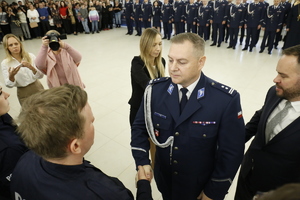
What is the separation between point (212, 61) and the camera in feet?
20.5

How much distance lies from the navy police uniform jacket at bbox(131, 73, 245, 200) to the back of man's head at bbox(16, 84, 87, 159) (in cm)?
62

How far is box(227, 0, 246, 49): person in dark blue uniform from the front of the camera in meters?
7.01

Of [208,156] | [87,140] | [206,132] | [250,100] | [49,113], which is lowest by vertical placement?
[250,100]

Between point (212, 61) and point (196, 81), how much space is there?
5.30 meters

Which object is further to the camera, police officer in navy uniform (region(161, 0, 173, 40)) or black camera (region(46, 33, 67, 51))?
police officer in navy uniform (region(161, 0, 173, 40))

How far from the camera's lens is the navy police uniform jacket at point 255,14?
662 centimetres

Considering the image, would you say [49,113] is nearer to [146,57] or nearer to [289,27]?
[146,57]

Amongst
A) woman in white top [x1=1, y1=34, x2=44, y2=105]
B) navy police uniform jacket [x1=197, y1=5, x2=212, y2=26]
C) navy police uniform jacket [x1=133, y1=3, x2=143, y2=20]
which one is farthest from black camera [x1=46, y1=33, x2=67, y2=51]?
navy police uniform jacket [x1=133, y1=3, x2=143, y2=20]

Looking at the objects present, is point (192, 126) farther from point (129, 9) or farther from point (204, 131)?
point (129, 9)

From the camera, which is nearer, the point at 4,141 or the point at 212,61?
the point at 4,141

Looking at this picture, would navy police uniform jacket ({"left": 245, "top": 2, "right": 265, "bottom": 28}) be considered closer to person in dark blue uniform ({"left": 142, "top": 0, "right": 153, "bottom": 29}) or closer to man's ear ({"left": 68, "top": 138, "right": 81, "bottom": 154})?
person in dark blue uniform ({"left": 142, "top": 0, "right": 153, "bottom": 29})

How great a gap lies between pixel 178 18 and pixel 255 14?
10.5 ft

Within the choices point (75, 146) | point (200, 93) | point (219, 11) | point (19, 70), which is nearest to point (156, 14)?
point (219, 11)

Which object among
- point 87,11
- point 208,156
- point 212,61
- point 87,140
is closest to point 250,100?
point 212,61
